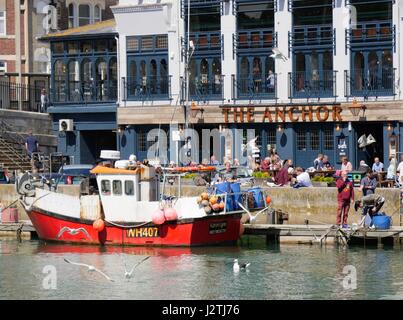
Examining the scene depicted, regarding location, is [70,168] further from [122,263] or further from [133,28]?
[122,263]

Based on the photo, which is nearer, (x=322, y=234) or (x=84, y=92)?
(x=322, y=234)

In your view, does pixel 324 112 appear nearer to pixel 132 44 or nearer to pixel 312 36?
pixel 312 36

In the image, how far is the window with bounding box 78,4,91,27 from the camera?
77.0m

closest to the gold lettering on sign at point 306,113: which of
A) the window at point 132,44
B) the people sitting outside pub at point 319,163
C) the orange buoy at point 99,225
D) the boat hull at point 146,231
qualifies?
the people sitting outside pub at point 319,163

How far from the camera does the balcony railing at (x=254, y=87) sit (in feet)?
196

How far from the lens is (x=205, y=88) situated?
61344 millimetres

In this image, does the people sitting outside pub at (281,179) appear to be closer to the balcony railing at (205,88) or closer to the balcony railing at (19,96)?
the balcony railing at (205,88)

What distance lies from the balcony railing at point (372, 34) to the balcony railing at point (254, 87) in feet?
12.7

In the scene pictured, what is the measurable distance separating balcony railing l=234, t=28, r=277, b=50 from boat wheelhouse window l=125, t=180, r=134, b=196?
15899 millimetres

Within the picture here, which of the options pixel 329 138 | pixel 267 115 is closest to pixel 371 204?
pixel 329 138

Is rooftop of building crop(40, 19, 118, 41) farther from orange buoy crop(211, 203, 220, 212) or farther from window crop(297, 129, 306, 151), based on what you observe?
orange buoy crop(211, 203, 220, 212)

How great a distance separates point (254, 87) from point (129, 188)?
51.4 feet

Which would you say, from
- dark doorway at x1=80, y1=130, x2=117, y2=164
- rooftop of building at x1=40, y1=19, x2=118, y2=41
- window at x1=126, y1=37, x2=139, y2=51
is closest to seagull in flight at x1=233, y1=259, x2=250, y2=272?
window at x1=126, y1=37, x2=139, y2=51
